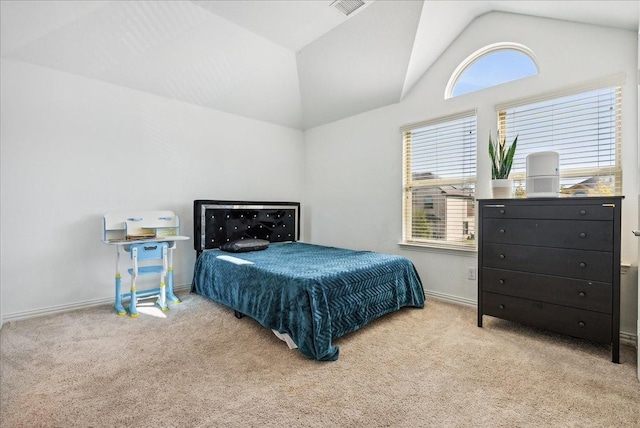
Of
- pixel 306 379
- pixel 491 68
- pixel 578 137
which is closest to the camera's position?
pixel 306 379

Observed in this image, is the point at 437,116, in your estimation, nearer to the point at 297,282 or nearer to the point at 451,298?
the point at 451,298

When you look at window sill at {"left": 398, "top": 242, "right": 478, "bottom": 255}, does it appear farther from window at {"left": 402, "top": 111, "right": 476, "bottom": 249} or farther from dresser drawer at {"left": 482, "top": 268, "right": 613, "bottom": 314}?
dresser drawer at {"left": 482, "top": 268, "right": 613, "bottom": 314}

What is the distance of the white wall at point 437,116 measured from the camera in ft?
7.27

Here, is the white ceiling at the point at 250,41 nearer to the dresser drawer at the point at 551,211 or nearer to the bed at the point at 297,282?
the dresser drawer at the point at 551,211

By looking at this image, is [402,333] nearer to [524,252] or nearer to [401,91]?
[524,252]

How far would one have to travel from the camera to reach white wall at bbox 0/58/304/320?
269 cm

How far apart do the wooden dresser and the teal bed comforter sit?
773mm

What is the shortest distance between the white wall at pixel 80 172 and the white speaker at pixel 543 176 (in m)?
3.39

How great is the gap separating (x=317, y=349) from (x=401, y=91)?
9.55 ft

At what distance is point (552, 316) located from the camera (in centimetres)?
215

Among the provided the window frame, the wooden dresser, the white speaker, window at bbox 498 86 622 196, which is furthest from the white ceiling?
the wooden dresser

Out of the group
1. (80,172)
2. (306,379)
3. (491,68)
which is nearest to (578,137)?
(491,68)

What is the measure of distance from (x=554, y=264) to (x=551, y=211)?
1.24 ft

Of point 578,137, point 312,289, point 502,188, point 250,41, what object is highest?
point 250,41
